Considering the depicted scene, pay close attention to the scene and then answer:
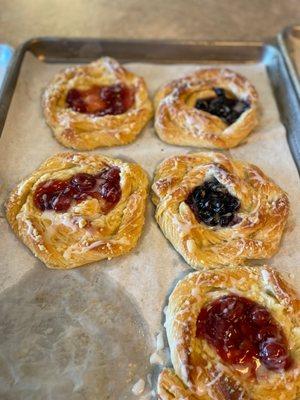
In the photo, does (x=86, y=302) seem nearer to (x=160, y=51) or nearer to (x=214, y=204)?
(x=214, y=204)

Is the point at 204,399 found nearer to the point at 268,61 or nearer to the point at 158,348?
the point at 158,348

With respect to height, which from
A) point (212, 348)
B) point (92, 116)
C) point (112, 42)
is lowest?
point (212, 348)

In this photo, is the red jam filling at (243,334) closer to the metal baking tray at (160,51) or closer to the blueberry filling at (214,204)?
the blueberry filling at (214,204)

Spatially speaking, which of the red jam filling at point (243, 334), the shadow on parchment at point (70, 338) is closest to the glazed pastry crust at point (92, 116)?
the shadow on parchment at point (70, 338)

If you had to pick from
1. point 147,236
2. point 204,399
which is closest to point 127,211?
point 147,236

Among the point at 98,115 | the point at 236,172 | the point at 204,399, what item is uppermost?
the point at 98,115

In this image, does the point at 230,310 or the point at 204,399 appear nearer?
the point at 204,399

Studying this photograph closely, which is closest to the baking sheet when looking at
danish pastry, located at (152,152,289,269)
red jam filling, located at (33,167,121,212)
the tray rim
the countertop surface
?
danish pastry, located at (152,152,289,269)

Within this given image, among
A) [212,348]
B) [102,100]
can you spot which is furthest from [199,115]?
[212,348]
